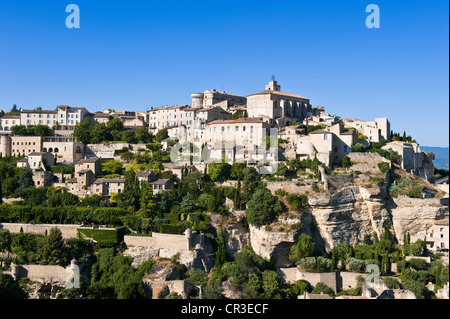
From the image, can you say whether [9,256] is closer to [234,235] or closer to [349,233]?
[234,235]

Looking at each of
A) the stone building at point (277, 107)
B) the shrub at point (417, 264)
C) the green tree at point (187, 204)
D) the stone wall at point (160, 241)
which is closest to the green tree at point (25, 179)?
the stone wall at point (160, 241)

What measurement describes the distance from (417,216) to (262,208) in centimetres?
1619

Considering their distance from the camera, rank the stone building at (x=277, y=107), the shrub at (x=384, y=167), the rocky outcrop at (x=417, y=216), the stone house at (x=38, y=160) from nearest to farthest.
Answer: the rocky outcrop at (x=417, y=216) → the shrub at (x=384, y=167) → the stone house at (x=38, y=160) → the stone building at (x=277, y=107)

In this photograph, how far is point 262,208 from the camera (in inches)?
1734

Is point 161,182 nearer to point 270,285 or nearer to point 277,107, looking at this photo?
point 270,285

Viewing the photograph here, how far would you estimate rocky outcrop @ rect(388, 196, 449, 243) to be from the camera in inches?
1873

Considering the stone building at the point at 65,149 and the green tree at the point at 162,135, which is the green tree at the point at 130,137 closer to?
the green tree at the point at 162,135

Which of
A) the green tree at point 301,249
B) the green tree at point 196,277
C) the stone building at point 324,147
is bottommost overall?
the green tree at point 196,277

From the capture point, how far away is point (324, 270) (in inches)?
1646

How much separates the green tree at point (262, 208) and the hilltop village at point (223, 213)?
13cm

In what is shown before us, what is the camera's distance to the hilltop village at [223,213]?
39.3 metres

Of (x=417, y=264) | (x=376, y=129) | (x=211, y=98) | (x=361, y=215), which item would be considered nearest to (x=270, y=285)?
(x=417, y=264)

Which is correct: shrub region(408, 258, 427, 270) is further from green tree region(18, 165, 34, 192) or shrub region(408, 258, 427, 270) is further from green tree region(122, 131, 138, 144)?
green tree region(18, 165, 34, 192)

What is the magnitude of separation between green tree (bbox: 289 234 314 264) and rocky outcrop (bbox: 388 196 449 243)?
1078 centimetres
